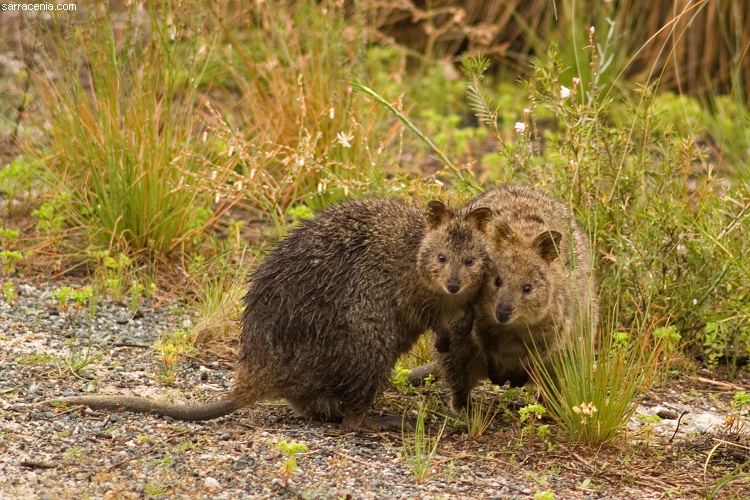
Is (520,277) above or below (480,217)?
below

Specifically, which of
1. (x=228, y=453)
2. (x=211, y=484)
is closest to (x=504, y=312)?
(x=228, y=453)

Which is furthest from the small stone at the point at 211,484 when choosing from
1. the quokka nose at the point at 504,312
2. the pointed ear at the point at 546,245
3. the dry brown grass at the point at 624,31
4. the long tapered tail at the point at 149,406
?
the dry brown grass at the point at 624,31

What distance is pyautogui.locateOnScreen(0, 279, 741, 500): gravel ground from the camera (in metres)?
4.19

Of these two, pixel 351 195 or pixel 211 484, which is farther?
pixel 351 195

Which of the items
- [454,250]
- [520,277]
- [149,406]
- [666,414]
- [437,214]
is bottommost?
[666,414]

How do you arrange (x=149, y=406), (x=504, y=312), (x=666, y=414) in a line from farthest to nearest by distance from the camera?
1. (x=666, y=414)
2. (x=504, y=312)
3. (x=149, y=406)

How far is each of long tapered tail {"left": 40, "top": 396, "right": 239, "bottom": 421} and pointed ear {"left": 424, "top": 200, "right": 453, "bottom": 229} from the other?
4.51ft

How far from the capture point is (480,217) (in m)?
5.18

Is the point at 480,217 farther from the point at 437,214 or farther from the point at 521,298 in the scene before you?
the point at 521,298

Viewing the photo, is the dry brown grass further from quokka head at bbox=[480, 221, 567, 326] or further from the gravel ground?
the gravel ground

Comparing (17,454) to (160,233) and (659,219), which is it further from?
(659,219)

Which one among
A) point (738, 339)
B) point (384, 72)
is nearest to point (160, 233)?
point (738, 339)

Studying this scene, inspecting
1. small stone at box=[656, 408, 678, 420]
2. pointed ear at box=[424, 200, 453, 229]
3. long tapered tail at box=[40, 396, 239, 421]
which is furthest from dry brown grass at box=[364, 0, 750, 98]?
long tapered tail at box=[40, 396, 239, 421]

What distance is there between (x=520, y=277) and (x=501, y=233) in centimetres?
26
